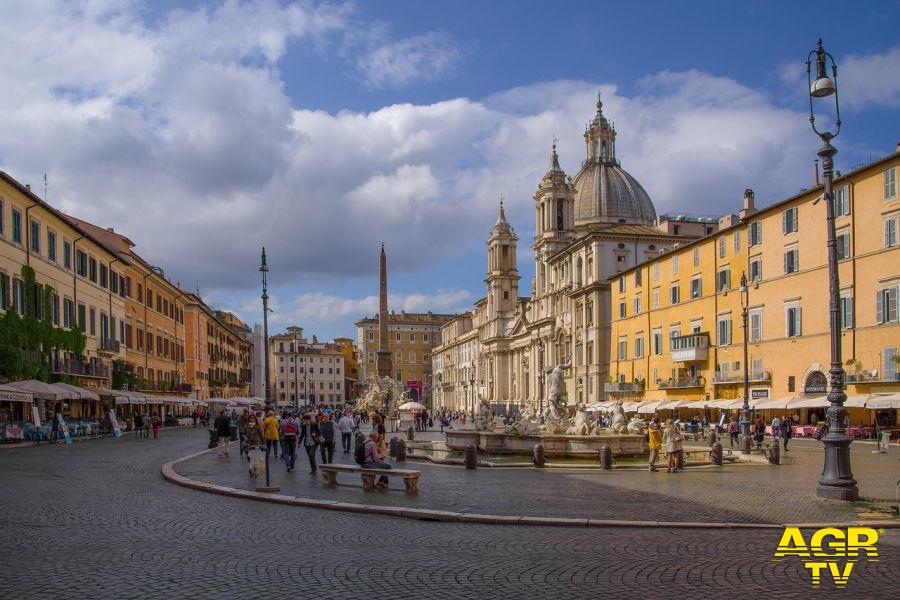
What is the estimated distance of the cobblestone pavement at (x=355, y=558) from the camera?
8508mm

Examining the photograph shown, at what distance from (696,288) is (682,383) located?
6.10 m

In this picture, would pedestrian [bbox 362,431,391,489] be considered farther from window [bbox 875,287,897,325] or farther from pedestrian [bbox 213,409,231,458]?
window [bbox 875,287,897,325]

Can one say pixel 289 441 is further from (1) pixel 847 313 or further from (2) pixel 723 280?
(2) pixel 723 280

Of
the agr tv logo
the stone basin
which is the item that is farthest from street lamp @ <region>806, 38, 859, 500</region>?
the stone basin

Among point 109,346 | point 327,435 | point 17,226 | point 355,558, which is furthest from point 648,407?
point 355,558

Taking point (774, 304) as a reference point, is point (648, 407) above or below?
below

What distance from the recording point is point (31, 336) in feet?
118

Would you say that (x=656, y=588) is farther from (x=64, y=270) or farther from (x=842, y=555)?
(x=64, y=270)

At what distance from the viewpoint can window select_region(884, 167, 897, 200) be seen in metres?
35.7

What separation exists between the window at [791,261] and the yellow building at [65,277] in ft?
117

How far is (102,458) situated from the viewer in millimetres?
25953

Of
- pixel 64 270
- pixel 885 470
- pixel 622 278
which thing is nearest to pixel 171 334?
pixel 64 270

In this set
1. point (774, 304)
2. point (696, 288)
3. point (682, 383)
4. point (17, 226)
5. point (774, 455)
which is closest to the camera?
point (774, 455)

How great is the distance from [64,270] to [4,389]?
13.2 m
